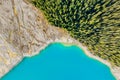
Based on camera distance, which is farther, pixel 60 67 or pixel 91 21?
pixel 60 67

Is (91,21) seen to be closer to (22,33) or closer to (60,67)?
(60,67)

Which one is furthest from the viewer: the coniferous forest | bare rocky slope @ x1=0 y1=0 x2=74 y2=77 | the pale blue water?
the pale blue water

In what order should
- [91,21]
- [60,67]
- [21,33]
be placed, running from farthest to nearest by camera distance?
1. [60,67]
2. [21,33]
3. [91,21]

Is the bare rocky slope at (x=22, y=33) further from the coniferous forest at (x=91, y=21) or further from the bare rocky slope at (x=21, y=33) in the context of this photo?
the coniferous forest at (x=91, y=21)

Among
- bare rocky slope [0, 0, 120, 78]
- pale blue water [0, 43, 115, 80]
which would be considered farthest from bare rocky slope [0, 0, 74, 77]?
pale blue water [0, 43, 115, 80]

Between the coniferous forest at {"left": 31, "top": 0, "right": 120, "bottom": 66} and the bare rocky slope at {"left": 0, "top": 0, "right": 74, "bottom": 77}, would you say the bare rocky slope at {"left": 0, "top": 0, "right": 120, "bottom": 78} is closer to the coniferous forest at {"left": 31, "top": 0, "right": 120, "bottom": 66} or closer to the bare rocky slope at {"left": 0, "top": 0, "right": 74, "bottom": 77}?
the bare rocky slope at {"left": 0, "top": 0, "right": 74, "bottom": 77}

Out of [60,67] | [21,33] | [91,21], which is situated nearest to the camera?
[91,21]

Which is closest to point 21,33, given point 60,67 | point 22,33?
point 22,33
